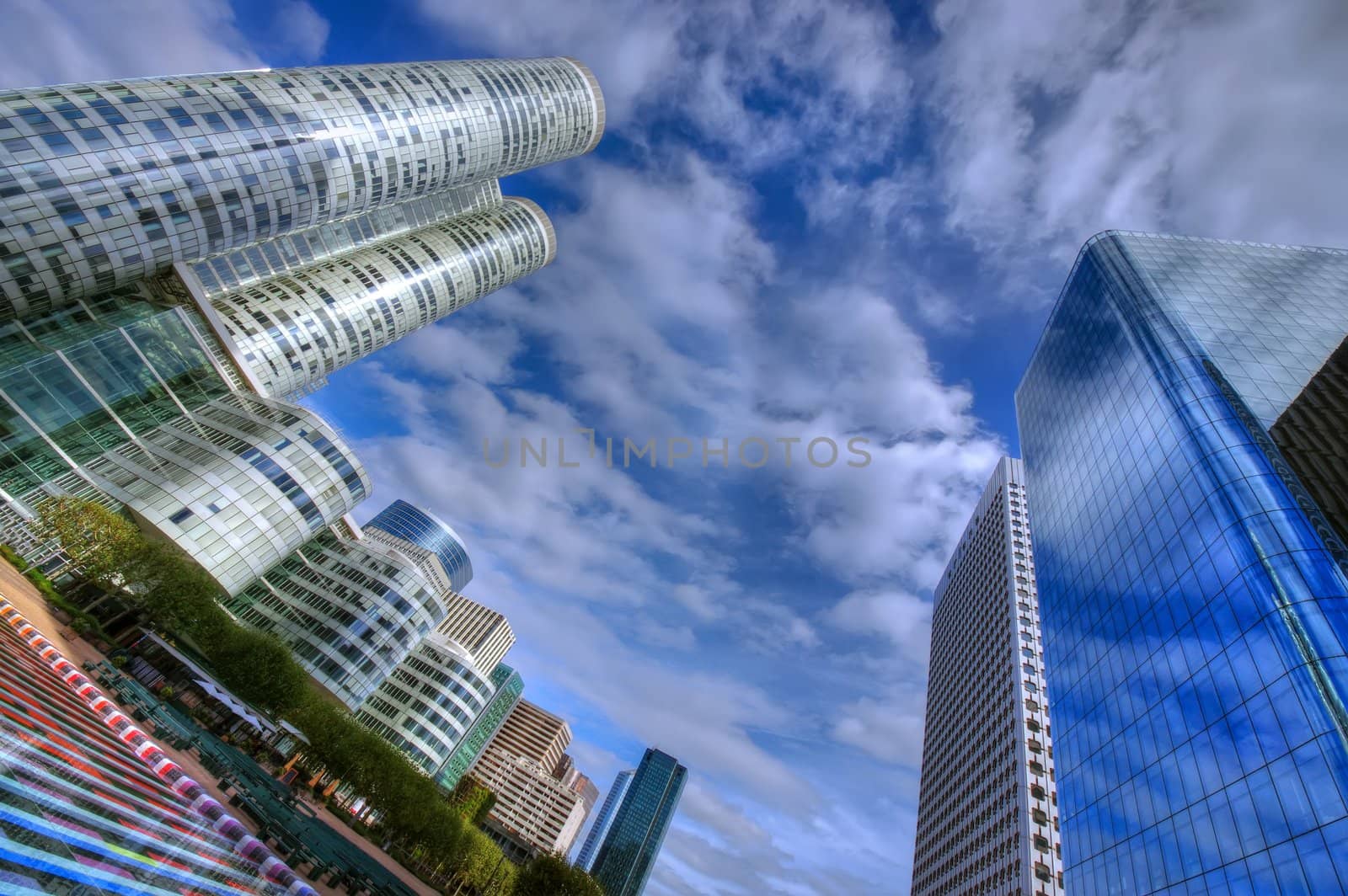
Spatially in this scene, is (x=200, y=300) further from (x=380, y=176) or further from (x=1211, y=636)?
(x=1211, y=636)

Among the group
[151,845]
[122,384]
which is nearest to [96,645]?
[122,384]

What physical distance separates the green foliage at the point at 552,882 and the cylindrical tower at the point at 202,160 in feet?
231

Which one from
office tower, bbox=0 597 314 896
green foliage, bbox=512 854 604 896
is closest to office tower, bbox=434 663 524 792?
green foliage, bbox=512 854 604 896

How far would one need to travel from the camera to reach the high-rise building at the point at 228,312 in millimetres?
56656

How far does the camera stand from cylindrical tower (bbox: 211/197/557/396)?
333 ft

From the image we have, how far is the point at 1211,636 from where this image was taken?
3369cm

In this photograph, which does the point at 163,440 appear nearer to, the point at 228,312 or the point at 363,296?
the point at 228,312

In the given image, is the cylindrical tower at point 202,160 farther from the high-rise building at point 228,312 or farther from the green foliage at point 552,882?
the green foliage at point 552,882

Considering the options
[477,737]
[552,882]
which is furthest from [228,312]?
[477,737]

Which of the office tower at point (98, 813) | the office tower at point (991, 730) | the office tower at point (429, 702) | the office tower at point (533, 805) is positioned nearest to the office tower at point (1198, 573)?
the office tower at point (991, 730)

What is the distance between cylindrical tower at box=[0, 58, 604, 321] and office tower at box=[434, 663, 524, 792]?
82.5 meters

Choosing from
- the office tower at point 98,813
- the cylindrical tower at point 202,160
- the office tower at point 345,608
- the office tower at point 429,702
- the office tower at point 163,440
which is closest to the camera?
the office tower at point 98,813

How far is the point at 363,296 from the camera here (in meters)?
117

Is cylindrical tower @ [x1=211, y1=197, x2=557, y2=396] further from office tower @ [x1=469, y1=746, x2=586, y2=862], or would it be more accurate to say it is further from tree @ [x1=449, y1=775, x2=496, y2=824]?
office tower @ [x1=469, y1=746, x2=586, y2=862]
